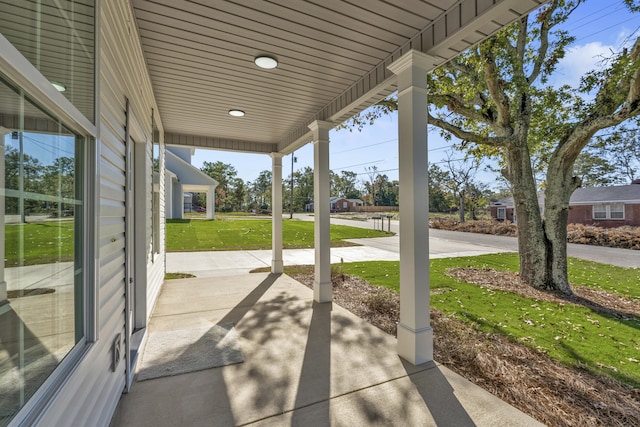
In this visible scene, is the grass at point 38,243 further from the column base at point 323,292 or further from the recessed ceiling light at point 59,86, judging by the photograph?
the column base at point 323,292

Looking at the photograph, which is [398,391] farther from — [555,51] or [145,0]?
[555,51]

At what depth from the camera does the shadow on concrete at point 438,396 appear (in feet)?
6.79

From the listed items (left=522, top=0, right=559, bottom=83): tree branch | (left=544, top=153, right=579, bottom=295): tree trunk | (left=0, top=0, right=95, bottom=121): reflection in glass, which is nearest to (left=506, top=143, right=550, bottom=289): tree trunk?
(left=544, top=153, right=579, bottom=295): tree trunk

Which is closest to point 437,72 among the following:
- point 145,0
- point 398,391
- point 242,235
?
point 145,0

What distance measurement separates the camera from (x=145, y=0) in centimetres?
225

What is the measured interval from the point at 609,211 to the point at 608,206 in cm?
33

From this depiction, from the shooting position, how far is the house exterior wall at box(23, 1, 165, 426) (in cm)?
142

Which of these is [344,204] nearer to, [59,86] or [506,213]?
[506,213]

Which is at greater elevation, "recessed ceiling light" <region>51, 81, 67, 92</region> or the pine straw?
"recessed ceiling light" <region>51, 81, 67, 92</region>

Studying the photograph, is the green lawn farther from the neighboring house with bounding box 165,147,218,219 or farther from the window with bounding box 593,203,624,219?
the window with bounding box 593,203,624,219

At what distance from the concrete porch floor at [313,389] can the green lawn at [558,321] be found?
1447mm

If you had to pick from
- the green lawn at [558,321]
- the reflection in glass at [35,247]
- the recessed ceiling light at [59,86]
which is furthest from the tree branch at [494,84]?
the reflection in glass at [35,247]

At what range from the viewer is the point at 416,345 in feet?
9.16

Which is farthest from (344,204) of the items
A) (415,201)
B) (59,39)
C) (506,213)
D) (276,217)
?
(59,39)
